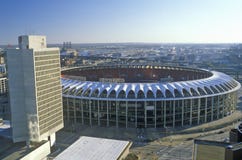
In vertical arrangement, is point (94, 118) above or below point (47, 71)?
below

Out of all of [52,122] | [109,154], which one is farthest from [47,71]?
[109,154]

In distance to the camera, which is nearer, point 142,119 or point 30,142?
point 30,142

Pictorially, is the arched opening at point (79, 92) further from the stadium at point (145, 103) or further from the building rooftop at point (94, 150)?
the building rooftop at point (94, 150)

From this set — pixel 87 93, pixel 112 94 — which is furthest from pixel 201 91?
pixel 87 93

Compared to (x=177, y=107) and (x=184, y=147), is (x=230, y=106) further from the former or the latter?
(x=184, y=147)

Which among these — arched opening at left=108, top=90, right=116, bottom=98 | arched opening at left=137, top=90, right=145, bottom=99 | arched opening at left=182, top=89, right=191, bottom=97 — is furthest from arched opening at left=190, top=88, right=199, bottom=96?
arched opening at left=108, top=90, right=116, bottom=98

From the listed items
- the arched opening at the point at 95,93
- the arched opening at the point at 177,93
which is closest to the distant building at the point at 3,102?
the arched opening at the point at 95,93

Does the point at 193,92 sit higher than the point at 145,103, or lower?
higher

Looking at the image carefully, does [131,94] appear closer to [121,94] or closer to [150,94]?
[121,94]
